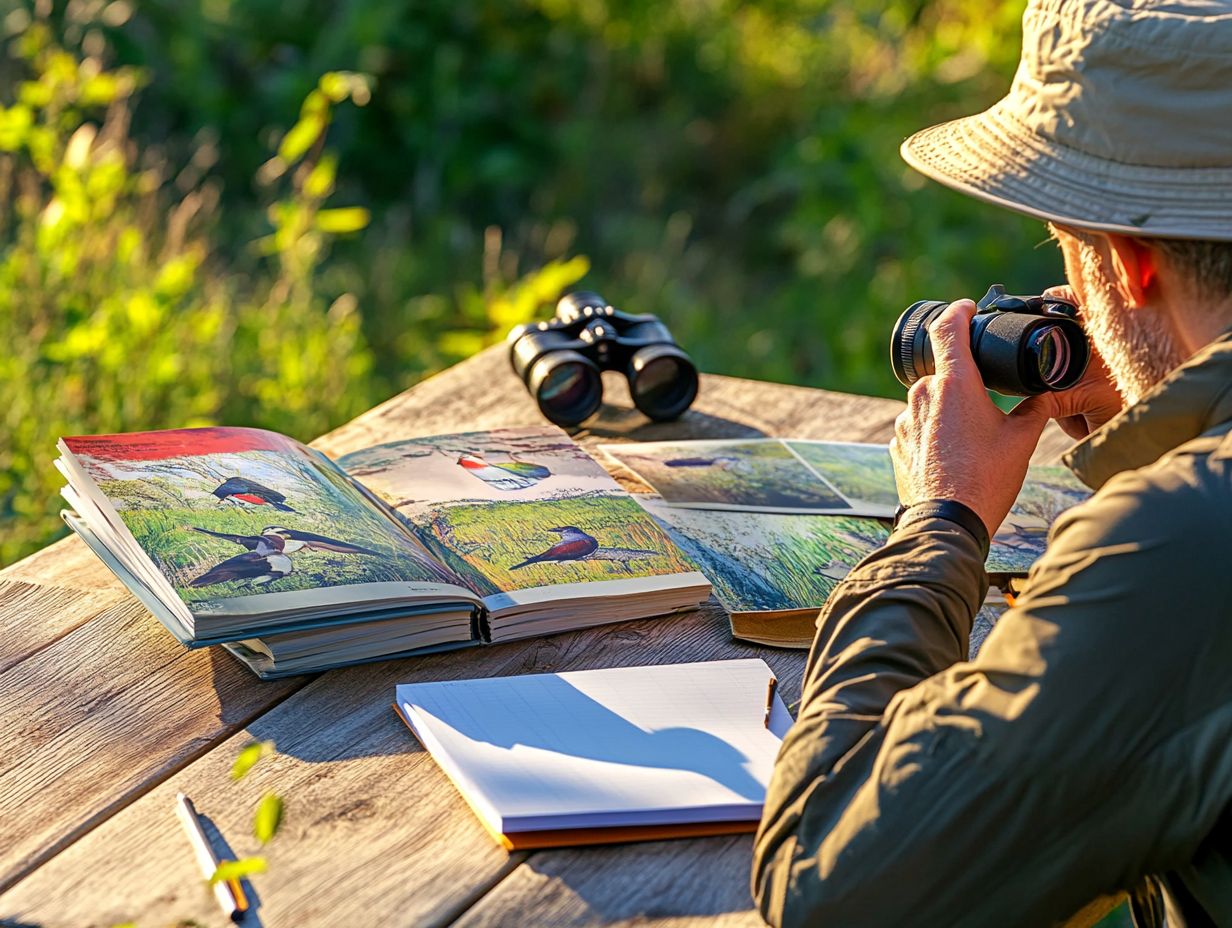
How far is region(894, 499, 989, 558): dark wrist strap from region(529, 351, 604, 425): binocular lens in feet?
3.08

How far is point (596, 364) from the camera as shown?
231 cm

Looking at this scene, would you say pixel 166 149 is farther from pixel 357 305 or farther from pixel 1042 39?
pixel 1042 39

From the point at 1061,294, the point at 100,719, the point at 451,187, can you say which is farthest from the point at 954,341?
the point at 451,187

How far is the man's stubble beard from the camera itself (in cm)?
128

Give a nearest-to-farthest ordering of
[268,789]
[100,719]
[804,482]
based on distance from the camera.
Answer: [268,789] → [100,719] → [804,482]

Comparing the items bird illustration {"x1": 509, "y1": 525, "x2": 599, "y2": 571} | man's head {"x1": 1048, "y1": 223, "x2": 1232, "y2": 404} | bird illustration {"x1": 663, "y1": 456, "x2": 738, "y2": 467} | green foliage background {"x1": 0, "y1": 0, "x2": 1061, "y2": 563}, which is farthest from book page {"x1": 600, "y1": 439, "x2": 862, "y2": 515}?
green foliage background {"x1": 0, "y1": 0, "x2": 1061, "y2": 563}

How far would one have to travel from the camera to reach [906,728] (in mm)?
1117

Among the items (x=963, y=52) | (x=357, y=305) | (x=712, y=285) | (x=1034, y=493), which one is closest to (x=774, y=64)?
(x=963, y=52)

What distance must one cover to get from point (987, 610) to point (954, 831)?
2.22 ft

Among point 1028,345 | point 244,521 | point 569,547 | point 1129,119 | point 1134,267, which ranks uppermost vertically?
point 1129,119

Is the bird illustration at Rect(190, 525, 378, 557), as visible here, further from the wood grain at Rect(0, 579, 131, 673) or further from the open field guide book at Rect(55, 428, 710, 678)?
the wood grain at Rect(0, 579, 131, 673)

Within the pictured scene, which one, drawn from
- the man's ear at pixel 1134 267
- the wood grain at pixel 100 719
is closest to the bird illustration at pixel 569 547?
the wood grain at pixel 100 719

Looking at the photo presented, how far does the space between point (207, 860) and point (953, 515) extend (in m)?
0.75

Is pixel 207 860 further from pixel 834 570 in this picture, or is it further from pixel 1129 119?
pixel 1129 119
